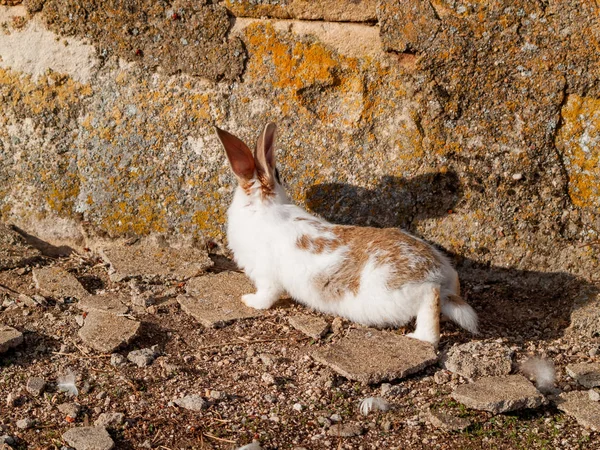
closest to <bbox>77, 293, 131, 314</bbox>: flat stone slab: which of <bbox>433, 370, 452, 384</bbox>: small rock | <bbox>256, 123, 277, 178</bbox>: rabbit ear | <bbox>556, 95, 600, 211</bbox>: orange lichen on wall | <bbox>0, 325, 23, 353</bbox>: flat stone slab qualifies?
<bbox>0, 325, 23, 353</bbox>: flat stone slab

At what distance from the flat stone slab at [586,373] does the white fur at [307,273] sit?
1.92 feet

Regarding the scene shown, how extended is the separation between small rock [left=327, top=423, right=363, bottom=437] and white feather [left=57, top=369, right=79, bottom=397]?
4.16 feet

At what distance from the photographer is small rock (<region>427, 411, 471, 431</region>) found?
3490 millimetres

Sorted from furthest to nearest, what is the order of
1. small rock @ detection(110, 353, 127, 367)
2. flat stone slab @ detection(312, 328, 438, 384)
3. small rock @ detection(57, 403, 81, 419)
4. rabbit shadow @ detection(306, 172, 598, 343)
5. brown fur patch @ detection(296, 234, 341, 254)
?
rabbit shadow @ detection(306, 172, 598, 343) < brown fur patch @ detection(296, 234, 341, 254) < small rock @ detection(110, 353, 127, 367) < flat stone slab @ detection(312, 328, 438, 384) < small rock @ detection(57, 403, 81, 419)

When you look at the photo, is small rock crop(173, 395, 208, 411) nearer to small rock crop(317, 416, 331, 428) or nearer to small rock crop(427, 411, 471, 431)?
small rock crop(317, 416, 331, 428)

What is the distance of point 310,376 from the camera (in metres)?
3.96

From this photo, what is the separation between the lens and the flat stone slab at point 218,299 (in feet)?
15.0

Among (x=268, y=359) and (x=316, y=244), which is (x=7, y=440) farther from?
(x=316, y=244)

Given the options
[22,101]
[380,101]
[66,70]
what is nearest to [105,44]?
[66,70]

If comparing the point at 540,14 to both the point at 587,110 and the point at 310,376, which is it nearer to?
the point at 587,110

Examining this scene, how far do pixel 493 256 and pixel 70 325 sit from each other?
2.68 metres

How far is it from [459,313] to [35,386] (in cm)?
229

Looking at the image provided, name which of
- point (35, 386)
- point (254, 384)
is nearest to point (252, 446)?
point (254, 384)

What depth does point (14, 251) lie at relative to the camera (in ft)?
17.1
